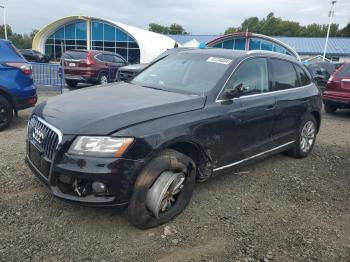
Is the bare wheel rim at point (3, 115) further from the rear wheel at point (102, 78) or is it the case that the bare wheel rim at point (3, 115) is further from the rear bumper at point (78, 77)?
the rear wheel at point (102, 78)

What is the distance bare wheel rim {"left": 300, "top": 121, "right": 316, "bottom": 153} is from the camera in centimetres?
558

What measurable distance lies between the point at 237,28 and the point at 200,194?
320 ft

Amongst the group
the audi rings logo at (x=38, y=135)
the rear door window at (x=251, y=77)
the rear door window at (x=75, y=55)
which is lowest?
the audi rings logo at (x=38, y=135)

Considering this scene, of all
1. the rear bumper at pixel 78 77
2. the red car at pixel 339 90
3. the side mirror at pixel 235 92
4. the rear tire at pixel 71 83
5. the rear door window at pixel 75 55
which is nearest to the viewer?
the side mirror at pixel 235 92

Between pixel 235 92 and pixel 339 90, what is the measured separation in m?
6.91

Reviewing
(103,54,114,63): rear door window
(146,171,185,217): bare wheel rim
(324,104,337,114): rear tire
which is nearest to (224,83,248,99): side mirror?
(146,171,185,217): bare wheel rim

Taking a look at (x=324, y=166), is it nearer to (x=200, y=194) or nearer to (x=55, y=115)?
(x=200, y=194)

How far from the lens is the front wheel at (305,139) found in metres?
5.46

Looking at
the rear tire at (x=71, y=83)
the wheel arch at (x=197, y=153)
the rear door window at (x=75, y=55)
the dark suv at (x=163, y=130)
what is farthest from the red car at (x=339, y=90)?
the rear tire at (x=71, y=83)

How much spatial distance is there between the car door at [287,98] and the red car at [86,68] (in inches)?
381

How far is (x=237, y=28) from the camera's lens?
9550 centimetres

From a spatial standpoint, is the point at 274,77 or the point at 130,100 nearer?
the point at 130,100

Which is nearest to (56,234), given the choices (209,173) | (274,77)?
(209,173)

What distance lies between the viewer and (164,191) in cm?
320
